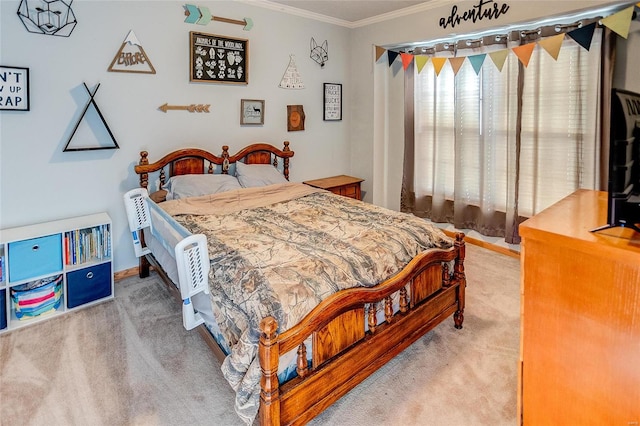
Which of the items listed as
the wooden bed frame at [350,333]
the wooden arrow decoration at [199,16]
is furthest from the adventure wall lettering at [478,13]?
the wooden bed frame at [350,333]

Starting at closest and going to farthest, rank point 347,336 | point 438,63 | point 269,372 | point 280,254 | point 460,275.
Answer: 1. point 269,372
2. point 347,336
3. point 280,254
4. point 460,275
5. point 438,63

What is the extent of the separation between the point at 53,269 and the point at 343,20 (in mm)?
3874

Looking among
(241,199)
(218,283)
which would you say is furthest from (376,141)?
(218,283)

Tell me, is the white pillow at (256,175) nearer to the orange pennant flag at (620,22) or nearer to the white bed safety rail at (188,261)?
the white bed safety rail at (188,261)

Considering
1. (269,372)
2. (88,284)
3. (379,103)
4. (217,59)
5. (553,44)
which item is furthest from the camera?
(379,103)

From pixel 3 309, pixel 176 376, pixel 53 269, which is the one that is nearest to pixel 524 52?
pixel 176 376

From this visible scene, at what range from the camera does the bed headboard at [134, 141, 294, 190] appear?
10.8 feet

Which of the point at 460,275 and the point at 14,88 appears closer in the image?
the point at 460,275

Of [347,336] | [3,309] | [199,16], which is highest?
[199,16]

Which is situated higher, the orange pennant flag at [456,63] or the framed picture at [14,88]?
the orange pennant flag at [456,63]

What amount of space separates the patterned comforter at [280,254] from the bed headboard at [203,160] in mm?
448

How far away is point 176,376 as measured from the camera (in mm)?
2129

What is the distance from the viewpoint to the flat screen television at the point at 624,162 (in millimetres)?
902

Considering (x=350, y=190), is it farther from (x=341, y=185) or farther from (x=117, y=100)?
(x=117, y=100)
